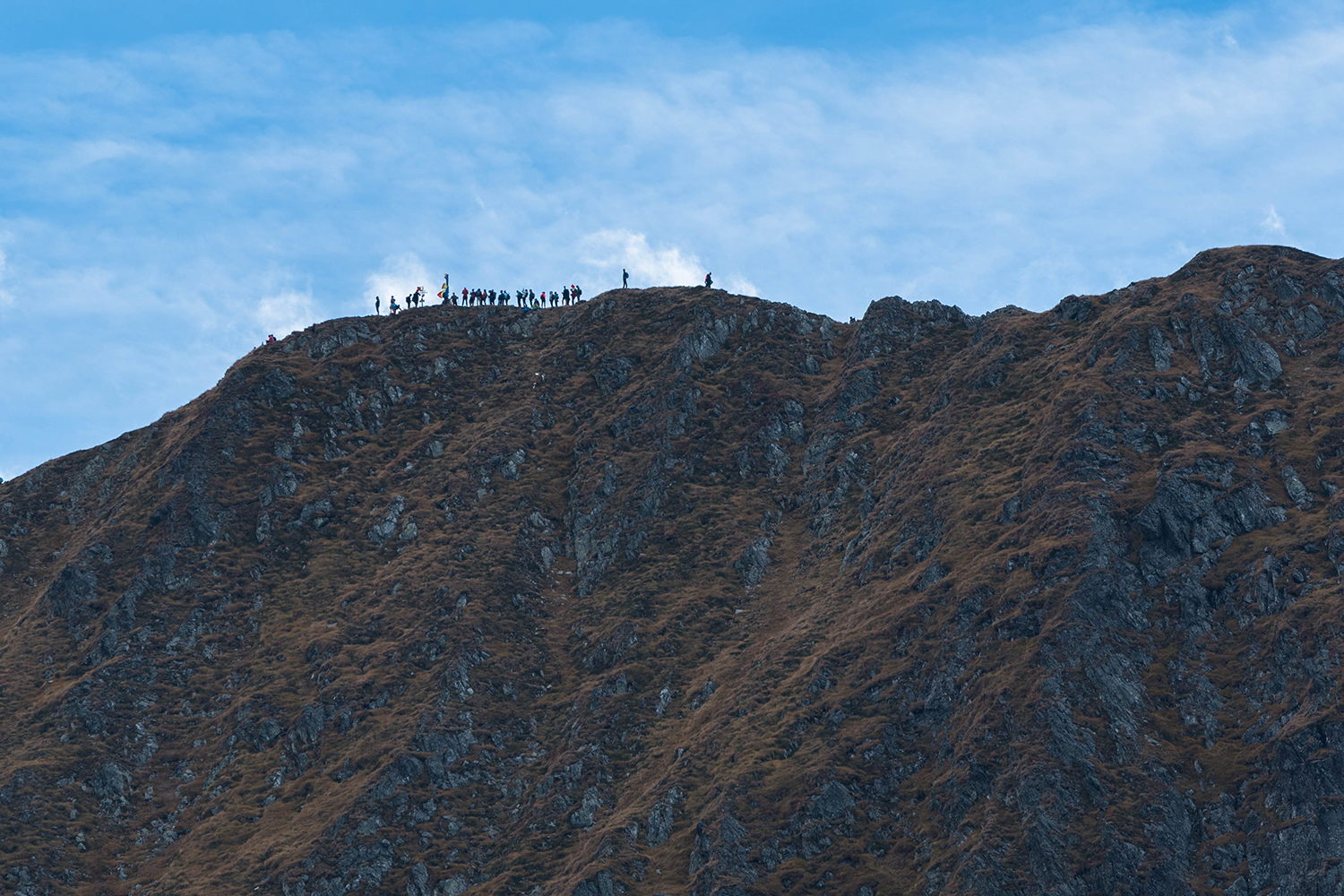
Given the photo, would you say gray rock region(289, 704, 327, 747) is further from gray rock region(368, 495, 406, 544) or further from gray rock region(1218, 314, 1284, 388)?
gray rock region(1218, 314, 1284, 388)

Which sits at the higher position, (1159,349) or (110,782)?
(1159,349)

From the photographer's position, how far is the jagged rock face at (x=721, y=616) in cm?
6488

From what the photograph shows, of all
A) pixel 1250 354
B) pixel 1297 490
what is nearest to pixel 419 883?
pixel 1297 490

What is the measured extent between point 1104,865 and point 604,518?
2084 inches

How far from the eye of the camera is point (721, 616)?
8988 centimetres

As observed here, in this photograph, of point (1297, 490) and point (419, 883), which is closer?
point (419, 883)

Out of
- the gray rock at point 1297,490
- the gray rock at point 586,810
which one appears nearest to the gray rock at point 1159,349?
the gray rock at point 1297,490

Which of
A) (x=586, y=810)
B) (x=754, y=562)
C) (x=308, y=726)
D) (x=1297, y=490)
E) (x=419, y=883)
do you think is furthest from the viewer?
(x=754, y=562)

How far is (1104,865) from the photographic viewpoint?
5856 cm

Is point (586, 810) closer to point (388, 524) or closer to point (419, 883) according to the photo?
point (419, 883)

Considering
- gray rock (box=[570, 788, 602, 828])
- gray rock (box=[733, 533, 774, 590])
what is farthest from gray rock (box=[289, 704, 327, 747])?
gray rock (box=[733, 533, 774, 590])

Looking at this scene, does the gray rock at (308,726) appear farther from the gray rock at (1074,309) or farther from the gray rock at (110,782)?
the gray rock at (1074,309)

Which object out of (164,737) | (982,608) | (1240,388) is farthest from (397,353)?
(1240,388)

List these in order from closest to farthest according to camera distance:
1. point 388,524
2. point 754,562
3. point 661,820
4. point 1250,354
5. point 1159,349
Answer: point 661,820, point 1250,354, point 1159,349, point 754,562, point 388,524
